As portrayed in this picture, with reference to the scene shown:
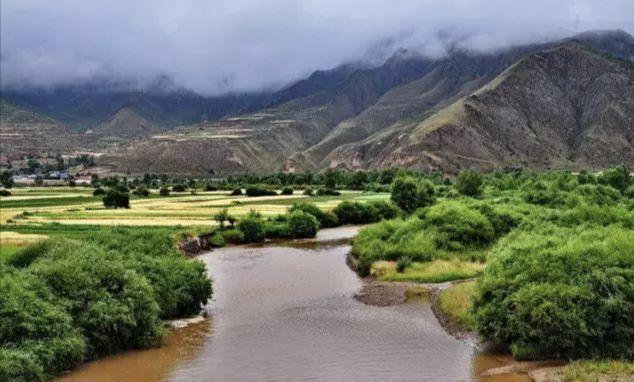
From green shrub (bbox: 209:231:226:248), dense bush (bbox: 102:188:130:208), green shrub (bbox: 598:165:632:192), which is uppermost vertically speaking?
dense bush (bbox: 102:188:130:208)

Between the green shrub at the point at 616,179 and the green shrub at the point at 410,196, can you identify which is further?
the green shrub at the point at 616,179

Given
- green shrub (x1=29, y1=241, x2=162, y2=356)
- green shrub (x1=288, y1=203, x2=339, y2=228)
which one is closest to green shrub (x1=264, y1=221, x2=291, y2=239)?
green shrub (x1=288, y1=203, x2=339, y2=228)

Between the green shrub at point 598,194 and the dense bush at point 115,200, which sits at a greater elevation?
the dense bush at point 115,200

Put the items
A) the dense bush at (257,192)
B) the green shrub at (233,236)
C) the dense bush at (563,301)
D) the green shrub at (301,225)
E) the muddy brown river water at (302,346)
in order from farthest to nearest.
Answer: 1. the dense bush at (257,192)
2. the green shrub at (301,225)
3. the green shrub at (233,236)
4. the muddy brown river water at (302,346)
5. the dense bush at (563,301)

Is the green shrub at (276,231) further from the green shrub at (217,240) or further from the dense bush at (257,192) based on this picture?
the dense bush at (257,192)

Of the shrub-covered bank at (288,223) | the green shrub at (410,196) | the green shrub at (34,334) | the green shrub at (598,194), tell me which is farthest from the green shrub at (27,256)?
the green shrub at (410,196)

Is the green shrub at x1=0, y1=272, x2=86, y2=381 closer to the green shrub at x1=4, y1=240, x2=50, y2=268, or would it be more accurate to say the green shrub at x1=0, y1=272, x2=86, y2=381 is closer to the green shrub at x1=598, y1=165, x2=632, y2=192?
the green shrub at x1=4, y1=240, x2=50, y2=268

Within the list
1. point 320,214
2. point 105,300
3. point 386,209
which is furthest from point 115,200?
point 105,300
